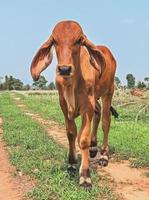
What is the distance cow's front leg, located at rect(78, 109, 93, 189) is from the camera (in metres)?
6.59

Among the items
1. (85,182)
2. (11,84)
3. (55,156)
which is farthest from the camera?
(11,84)

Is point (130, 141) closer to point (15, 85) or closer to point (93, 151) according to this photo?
point (93, 151)

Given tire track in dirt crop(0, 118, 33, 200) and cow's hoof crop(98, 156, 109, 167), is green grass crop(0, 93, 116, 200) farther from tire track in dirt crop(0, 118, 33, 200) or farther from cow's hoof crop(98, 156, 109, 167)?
cow's hoof crop(98, 156, 109, 167)

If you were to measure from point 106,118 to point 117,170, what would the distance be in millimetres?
1297

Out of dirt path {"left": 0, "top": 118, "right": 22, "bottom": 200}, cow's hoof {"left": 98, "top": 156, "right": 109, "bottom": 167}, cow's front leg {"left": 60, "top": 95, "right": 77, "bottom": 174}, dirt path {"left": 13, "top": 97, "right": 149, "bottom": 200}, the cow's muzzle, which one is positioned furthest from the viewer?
cow's hoof {"left": 98, "top": 156, "right": 109, "bottom": 167}

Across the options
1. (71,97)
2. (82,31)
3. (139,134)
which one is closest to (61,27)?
(82,31)

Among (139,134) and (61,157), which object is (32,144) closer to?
(61,157)

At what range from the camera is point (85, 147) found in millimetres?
6742

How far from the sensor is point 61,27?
634 cm

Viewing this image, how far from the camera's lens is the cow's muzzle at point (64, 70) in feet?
19.5

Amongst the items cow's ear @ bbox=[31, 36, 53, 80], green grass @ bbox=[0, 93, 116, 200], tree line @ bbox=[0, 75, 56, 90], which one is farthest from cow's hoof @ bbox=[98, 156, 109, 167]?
tree line @ bbox=[0, 75, 56, 90]

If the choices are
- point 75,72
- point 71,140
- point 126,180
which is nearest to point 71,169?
point 71,140

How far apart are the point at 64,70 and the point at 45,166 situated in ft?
7.59

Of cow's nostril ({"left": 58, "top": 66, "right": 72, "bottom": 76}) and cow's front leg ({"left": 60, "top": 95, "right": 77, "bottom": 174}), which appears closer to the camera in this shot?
cow's nostril ({"left": 58, "top": 66, "right": 72, "bottom": 76})
